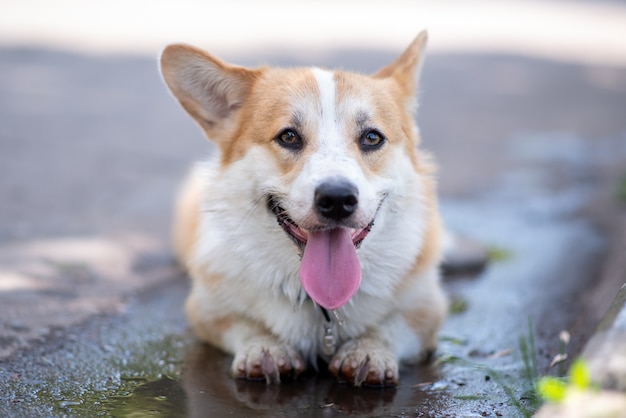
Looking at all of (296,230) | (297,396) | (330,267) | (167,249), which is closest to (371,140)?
(296,230)

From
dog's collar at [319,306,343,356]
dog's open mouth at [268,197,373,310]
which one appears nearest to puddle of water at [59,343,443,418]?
dog's collar at [319,306,343,356]

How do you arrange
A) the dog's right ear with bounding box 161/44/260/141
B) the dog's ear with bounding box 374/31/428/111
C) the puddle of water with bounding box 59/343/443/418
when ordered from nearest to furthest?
the puddle of water with bounding box 59/343/443/418 < the dog's right ear with bounding box 161/44/260/141 < the dog's ear with bounding box 374/31/428/111

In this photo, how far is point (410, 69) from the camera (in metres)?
4.29

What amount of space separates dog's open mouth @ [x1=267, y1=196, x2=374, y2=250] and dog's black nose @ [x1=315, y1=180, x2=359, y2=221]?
25 cm

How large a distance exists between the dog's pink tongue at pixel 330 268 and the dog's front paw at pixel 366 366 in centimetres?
29

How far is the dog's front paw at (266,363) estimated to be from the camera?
139 inches

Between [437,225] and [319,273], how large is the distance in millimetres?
1048

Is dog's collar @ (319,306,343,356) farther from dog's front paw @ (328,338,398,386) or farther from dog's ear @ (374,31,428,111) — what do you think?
dog's ear @ (374,31,428,111)

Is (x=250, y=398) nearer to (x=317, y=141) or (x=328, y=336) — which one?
(x=328, y=336)

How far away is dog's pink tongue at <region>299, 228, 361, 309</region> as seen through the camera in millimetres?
3402

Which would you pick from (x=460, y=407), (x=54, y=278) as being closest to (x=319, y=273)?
(x=460, y=407)

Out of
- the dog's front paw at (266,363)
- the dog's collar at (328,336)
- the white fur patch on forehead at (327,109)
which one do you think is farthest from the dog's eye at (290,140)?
the dog's front paw at (266,363)

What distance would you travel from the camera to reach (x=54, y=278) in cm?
476

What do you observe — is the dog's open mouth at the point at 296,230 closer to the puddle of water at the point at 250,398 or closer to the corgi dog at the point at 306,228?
the corgi dog at the point at 306,228
